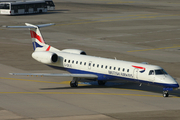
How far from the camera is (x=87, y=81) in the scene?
134 ft

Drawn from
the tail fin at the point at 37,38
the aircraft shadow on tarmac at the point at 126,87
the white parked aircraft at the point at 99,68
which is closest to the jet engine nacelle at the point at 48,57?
the white parked aircraft at the point at 99,68

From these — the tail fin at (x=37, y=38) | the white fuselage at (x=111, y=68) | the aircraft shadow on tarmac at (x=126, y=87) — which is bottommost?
the aircraft shadow on tarmac at (x=126, y=87)

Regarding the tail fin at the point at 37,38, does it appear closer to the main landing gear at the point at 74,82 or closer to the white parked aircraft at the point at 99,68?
the white parked aircraft at the point at 99,68

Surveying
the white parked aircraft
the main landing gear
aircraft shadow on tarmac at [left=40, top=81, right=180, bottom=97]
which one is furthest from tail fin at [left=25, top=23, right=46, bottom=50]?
the main landing gear

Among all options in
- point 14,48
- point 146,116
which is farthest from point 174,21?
point 146,116

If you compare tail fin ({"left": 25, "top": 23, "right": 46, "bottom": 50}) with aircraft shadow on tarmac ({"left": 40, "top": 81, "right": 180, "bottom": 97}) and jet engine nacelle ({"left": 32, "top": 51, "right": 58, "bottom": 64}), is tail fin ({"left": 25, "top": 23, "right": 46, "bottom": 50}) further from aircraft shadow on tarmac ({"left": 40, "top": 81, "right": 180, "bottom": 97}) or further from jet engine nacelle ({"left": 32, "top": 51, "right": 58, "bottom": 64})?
aircraft shadow on tarmac ({"left": 40, "top": 81, "right": 180, "bottom": 97})

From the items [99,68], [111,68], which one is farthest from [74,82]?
[111,68]

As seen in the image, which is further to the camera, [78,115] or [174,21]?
[174,21]

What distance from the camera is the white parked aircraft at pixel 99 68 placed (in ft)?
111

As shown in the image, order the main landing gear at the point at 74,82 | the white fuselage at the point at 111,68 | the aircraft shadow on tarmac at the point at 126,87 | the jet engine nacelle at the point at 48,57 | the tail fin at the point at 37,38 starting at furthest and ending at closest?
1. the tail fin at the point at 37,38
2. the jet engine nacelle at the point at 48,57
3. the main landing gear at the point at 74,82
4. the aircraft shadow on tarmac at the point at 126,87
5. the white fuselage at the point at 111,68

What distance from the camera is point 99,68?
37156 mm

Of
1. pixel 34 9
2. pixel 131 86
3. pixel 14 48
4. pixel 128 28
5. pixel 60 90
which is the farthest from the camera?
pixel 34 9

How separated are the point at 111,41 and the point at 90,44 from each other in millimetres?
4883

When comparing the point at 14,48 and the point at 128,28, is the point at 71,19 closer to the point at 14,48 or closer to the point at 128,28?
the point at 128,28
